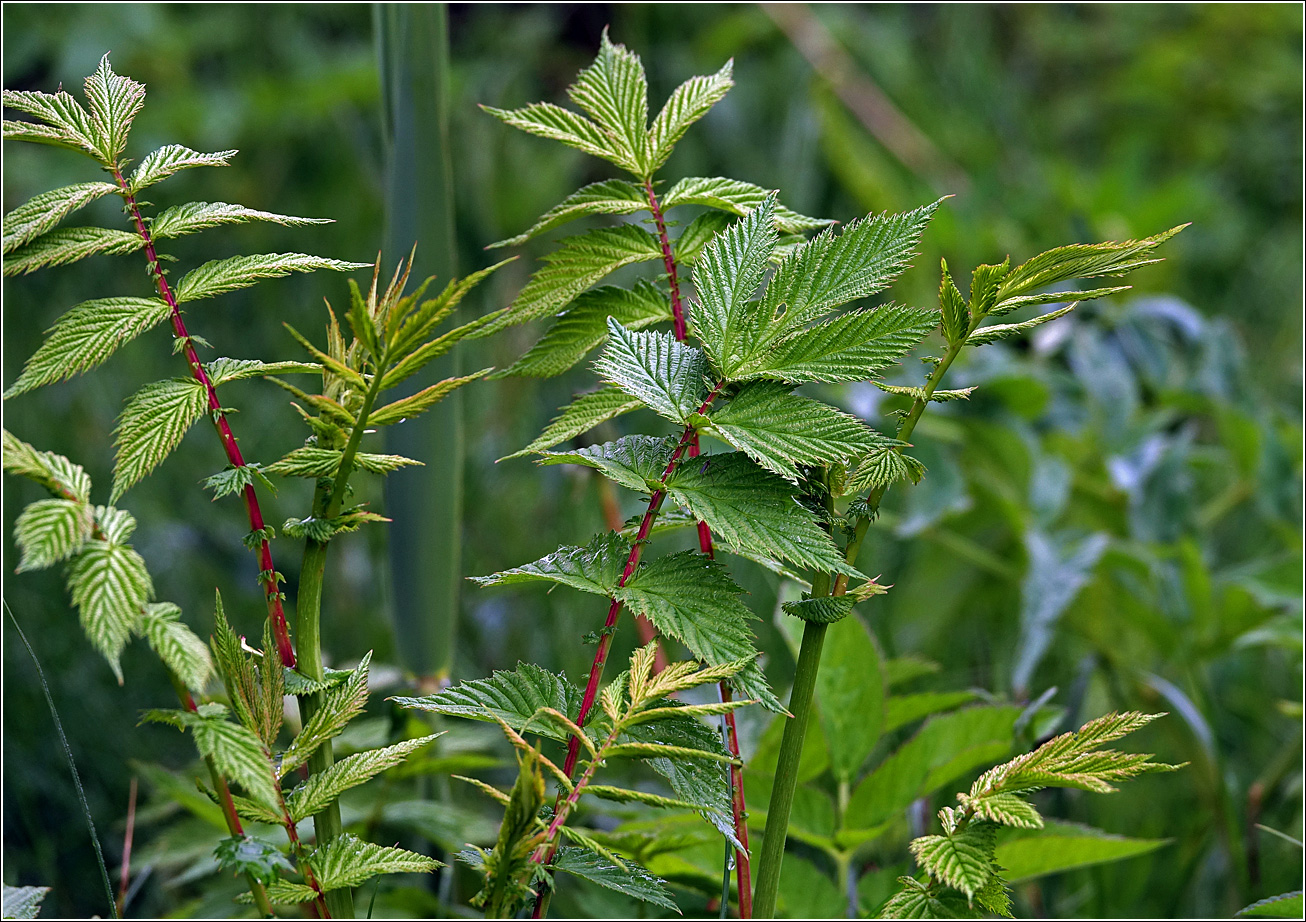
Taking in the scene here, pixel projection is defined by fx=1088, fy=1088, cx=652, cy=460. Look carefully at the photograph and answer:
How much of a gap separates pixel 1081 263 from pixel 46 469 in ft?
0.80

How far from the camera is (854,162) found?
4.60 ft

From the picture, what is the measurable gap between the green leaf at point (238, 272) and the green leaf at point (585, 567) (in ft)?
0.29

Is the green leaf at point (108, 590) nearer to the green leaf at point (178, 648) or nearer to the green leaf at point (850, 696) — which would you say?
the green leaf at point (178, 648)

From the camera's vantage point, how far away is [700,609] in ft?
0.92

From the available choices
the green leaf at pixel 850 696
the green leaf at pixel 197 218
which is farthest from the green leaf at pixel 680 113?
the green leaf at pixel 850 696

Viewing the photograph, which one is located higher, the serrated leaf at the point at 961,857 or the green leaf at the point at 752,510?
the green leaf at the point at 752,510

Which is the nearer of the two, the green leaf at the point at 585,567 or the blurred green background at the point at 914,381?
the green leaf at the point at 585,567

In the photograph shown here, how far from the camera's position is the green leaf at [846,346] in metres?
0.28

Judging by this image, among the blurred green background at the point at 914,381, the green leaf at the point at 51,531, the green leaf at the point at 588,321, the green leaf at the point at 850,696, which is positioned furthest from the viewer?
the blurred green background at the point at 914,381

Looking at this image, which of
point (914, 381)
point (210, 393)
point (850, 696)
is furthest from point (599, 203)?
point (914, 381)

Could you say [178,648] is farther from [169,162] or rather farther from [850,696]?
[850,696]

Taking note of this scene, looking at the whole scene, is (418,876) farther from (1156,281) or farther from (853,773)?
(1156,281)

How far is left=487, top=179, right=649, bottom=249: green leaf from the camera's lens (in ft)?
1.04

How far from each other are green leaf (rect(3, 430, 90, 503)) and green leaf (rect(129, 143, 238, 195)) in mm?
73
